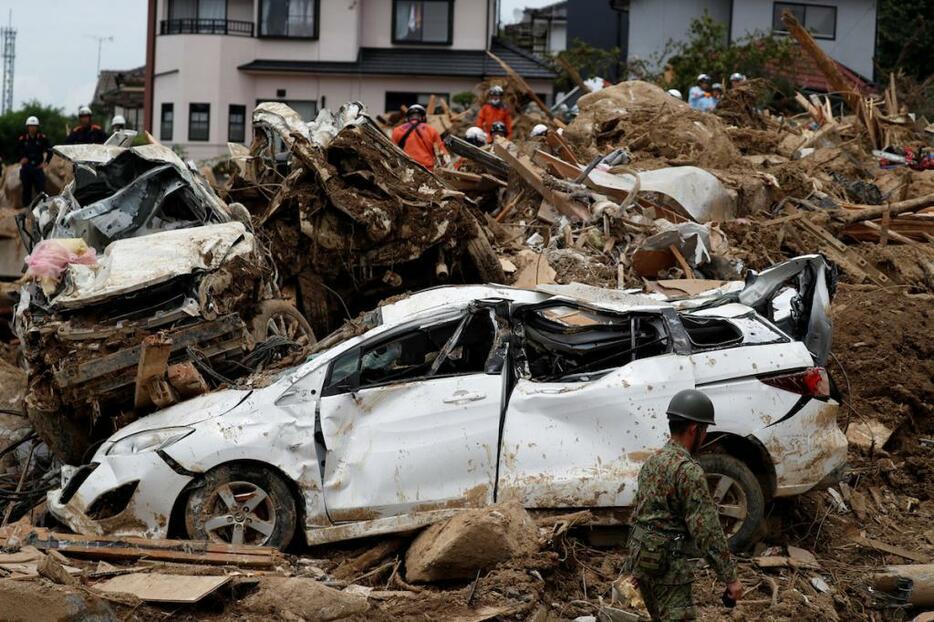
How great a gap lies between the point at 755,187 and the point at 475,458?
9.13 meters

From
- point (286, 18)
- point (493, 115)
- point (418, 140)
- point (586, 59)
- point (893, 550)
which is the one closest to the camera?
point (893, 550)

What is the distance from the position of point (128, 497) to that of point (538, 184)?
8.33 m

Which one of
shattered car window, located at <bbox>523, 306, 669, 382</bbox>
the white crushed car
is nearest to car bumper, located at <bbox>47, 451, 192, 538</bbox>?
the white crushed car

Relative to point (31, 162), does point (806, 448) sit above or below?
below

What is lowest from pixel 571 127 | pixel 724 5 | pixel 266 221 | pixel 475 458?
pixel 475 458

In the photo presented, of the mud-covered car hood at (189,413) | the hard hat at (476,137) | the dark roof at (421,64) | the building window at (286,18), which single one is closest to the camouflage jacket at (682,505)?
the mud-covered car hood at (189,413)

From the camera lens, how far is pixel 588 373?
8.79m

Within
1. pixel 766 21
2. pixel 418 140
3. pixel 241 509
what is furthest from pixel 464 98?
pixel 241 509

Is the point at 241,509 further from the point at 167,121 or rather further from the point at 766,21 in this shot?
the point at 766,21

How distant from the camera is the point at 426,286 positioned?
12797mm

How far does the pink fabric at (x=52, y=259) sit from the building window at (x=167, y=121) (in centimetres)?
3181

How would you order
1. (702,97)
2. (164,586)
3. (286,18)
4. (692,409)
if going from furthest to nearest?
(286,18) < (702,97) < (164,586) < (692,409)

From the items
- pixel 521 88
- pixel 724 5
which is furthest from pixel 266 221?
pixel 724 5

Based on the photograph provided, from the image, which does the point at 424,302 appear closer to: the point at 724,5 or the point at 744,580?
the point at 744,580
